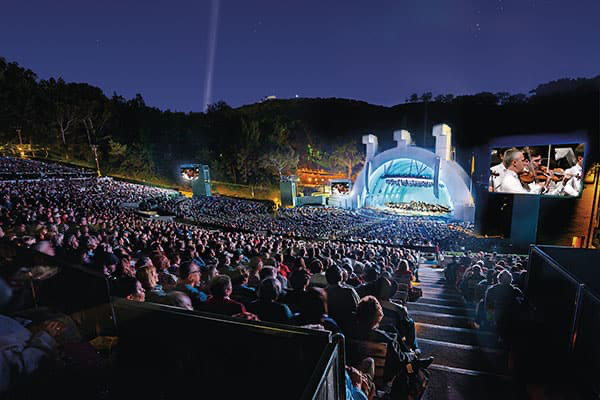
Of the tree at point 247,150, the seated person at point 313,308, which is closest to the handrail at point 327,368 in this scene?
the seated person at point 313,308

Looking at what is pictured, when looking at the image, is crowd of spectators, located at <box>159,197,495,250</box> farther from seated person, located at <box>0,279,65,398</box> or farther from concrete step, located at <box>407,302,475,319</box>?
seated person, located at <box>0,279,65,398</box>

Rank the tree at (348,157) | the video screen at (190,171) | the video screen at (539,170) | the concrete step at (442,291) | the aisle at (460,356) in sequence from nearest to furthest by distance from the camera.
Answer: the aisle at (460,356) → the concrete step at (442,291) → the video screen at (539,170) → the video screen at (190,171) → the tree at (348,157)

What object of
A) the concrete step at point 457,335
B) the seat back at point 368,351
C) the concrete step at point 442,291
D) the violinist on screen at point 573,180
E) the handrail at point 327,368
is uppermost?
the violinist on screen at point 573,180

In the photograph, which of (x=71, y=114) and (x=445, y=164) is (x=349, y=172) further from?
(x=71, y=114)

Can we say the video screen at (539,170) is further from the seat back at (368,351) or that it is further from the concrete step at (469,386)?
the seat back at (368,351)

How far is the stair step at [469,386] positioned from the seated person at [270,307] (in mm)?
1630

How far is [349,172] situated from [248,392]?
A: 51.7 meters

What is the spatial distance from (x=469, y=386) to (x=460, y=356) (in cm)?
61

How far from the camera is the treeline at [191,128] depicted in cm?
4675

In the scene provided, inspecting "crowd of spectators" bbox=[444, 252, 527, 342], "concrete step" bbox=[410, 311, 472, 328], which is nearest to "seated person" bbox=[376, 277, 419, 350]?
"crowd of spectators" bbox=[444, 252, 527, 342]

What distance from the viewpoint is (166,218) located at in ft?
64.8

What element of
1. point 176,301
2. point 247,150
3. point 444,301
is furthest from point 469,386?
point 247,150

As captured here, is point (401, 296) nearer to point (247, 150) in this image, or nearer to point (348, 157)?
point (247, 150)

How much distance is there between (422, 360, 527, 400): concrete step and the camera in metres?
2.97
